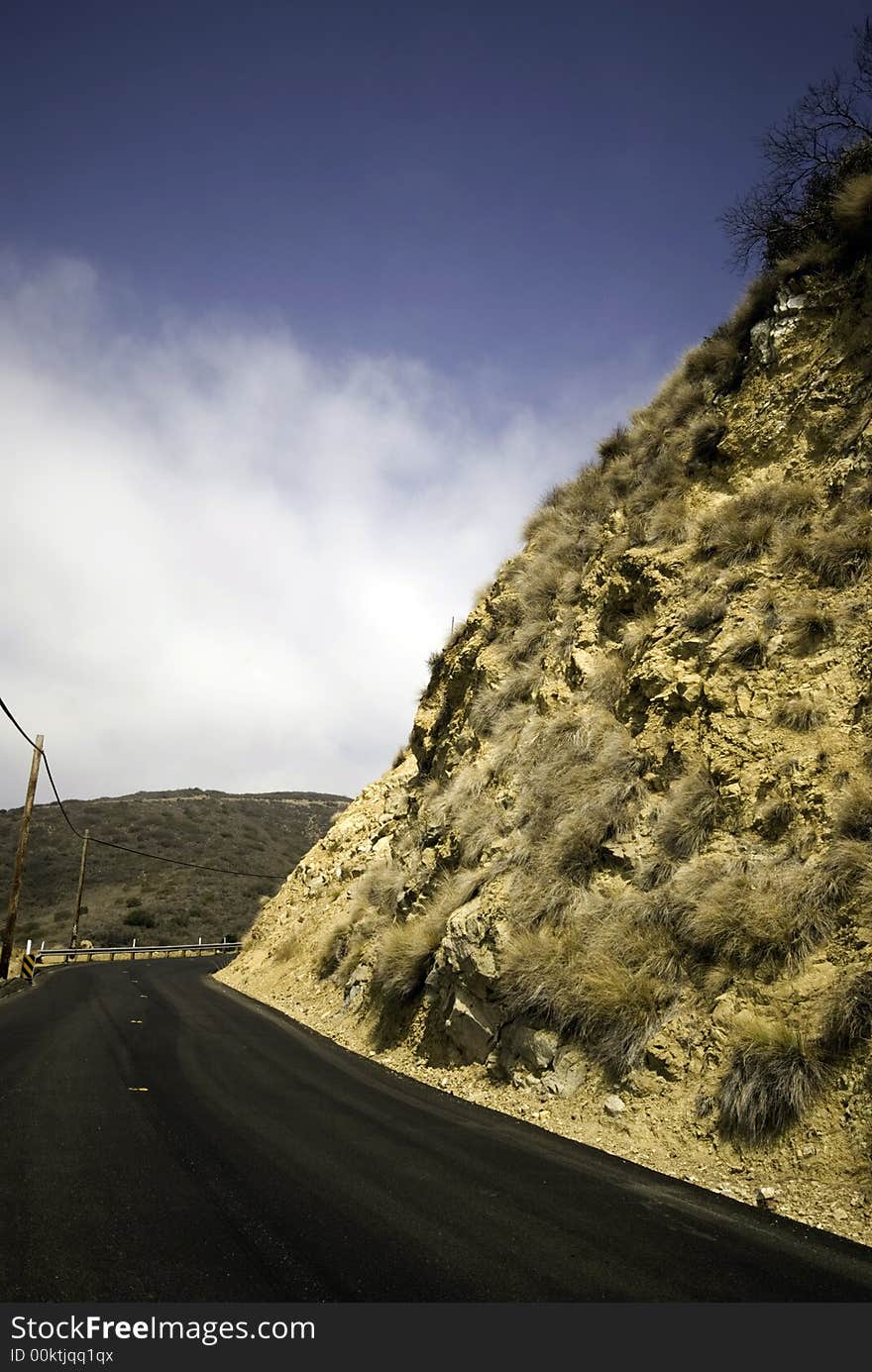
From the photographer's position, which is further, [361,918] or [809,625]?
[361,918]

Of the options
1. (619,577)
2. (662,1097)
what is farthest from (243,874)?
(662,1097)

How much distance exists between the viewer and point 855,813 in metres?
7.11

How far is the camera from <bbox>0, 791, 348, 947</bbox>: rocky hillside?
151 feet

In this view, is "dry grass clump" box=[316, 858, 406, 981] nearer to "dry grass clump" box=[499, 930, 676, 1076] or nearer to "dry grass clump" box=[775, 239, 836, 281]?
"dry grass clump" box=[499, 930, 676, 1076]

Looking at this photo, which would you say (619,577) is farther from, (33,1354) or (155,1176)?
(33,1354)

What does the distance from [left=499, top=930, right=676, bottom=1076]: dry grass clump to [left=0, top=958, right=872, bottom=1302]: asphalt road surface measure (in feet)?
3.73

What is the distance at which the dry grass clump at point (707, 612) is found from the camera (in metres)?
10.6

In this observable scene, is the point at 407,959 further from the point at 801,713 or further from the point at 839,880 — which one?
the point at 801,713

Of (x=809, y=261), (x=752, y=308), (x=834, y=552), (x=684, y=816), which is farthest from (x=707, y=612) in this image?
(x=752, y=308)

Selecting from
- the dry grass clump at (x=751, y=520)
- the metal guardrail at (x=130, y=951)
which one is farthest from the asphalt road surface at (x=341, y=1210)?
the metal guardrail at (x=130, y=951)

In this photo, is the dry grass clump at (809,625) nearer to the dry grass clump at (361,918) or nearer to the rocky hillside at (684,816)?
the rocky hillside at (684,816)

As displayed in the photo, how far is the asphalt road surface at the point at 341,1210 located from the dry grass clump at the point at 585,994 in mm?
1138

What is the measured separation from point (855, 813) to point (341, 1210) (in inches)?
238

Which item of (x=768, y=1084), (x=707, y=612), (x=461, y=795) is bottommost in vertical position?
(x=768, y=1084)
